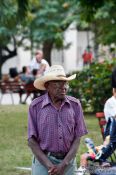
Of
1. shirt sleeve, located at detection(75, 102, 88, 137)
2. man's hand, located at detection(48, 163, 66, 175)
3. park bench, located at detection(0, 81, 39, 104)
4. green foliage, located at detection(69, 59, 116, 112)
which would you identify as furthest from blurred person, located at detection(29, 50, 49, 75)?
man's hand, located at detection(48, 163, 66, 175)

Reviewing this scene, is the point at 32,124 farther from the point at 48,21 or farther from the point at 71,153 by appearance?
the point at 48,21

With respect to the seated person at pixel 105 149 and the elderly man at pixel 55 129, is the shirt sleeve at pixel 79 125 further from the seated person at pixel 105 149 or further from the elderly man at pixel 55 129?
the seated person at pixel 105 149

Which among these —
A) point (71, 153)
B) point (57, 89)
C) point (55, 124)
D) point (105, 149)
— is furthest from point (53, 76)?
point (105, 149)

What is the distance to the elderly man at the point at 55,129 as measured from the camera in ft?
21.6

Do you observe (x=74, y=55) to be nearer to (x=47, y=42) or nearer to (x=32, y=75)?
(x=47, y=42)

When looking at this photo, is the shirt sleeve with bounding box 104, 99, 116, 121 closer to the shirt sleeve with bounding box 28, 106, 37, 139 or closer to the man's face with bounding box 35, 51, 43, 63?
the shirt sleeve with bounding box 28, 106, 37, 139

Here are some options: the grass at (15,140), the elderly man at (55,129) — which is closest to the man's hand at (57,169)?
the elderly man at (55,129)

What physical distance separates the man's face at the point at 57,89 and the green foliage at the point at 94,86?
11.6 m

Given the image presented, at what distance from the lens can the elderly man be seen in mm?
6574

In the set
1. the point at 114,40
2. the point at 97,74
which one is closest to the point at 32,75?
the point at 114,40

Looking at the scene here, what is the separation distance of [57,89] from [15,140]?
24.3 feet

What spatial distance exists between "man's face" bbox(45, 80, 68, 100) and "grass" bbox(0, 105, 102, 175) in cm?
396

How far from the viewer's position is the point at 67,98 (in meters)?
6.77

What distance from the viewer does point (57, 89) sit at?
6.70m
